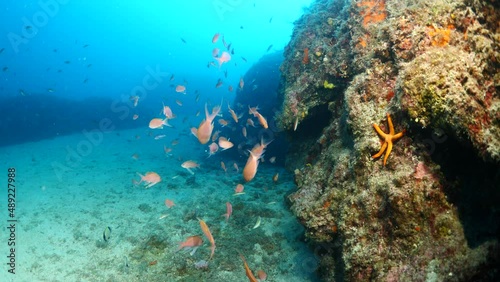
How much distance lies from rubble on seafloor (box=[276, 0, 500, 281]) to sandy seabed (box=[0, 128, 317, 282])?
1.94m

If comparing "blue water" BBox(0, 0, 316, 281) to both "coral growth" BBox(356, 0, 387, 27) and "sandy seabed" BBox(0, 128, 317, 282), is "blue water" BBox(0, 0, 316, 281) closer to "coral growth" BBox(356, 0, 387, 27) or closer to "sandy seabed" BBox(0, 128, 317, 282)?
"sandy seabed" BBox(0, 128, 317, 282)

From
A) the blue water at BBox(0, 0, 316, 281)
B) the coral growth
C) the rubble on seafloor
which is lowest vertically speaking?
the blue water at BBox(0, 0, 316, 281)

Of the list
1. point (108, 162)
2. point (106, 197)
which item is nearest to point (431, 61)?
point (106, 197)

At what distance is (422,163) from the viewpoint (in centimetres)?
355

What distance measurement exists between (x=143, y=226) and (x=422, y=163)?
268 inches

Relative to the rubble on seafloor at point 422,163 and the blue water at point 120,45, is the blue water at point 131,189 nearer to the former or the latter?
the rubble on seafloor at point 422,163

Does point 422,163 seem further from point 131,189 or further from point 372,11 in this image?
point 131,189

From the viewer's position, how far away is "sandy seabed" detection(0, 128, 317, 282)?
5.68 m

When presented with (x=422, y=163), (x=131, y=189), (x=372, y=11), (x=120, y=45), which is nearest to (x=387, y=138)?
(x=422, y=163)

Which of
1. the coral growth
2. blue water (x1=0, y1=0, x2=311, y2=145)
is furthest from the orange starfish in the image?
blue water (x1=0, y1=0, x2=311, y2=145)

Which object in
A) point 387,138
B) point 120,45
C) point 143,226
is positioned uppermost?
point 387,138

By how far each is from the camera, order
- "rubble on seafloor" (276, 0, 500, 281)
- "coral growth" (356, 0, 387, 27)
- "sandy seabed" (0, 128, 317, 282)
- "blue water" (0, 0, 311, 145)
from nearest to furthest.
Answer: "rubble on seafloor" (276, 0, 500, 281)
"sandy seabed" (0, 128, 317, 282)
"coral growth" (356, 0, 387, 27)
"blue water" (0, 0, 311, 145)

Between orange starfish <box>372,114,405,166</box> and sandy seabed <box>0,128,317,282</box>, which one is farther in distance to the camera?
sandy seabed <box>0,128,317,282</box>

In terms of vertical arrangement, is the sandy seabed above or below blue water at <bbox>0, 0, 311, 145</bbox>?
above
